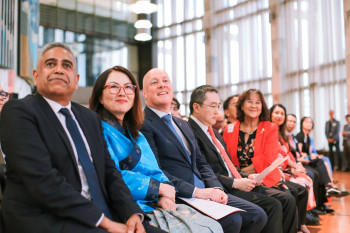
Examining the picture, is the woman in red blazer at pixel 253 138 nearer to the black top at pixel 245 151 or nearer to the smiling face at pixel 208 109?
the black top at pixel 245 151

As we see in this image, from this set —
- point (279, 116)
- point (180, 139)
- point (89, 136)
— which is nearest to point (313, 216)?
point (279, 116)

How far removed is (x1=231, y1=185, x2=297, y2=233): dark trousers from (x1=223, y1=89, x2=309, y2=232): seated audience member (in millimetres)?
269

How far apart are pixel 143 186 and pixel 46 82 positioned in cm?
77

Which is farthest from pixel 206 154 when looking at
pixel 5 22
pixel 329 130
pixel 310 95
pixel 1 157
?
pixel 310 95

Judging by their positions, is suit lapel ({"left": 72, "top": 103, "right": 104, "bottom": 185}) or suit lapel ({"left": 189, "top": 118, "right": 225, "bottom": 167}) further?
suit lapel ({"left": 189, "top": 118, "right": 225, "bottom": 167})

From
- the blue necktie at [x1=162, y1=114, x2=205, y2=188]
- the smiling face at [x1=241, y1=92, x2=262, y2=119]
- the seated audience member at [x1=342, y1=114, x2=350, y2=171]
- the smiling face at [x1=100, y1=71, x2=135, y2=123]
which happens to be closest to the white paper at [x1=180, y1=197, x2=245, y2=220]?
the blue necktie at [x1=162, y1=114, x2=205, y2=188]

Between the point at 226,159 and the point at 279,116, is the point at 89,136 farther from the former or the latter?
the point at 279,116

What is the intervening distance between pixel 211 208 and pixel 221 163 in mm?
926

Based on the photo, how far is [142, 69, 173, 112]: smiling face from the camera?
2596 millimetres

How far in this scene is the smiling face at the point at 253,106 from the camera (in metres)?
3.58

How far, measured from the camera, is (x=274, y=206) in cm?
286

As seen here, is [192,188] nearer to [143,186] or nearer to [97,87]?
[143,186]

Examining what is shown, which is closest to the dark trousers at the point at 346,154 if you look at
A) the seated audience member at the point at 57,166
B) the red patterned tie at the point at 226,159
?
the red patterned tie at the point at 226,159

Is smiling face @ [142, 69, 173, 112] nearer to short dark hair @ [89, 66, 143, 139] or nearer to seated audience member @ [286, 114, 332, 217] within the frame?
short dark hair @ [89, 66, 143, 139]
